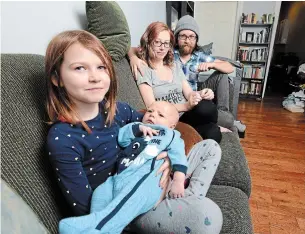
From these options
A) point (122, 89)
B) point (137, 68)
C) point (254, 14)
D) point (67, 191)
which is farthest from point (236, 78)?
point (254, 14)

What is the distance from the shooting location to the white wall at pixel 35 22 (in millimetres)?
909

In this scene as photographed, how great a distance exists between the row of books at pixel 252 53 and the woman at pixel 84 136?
451 cm

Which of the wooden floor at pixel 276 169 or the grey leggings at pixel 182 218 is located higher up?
the grey leggings at pixel 182 218

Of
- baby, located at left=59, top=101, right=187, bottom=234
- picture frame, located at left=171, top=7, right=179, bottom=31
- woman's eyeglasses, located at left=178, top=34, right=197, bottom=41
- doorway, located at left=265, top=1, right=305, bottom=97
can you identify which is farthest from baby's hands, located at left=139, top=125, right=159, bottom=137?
doorway, located at left=265, top=1, right=305, bottom=97

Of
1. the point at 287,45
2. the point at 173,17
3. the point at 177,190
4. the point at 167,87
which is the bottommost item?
the point at 287,45

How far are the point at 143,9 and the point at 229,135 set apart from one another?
1478 mm

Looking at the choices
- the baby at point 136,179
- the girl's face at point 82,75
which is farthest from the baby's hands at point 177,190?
the girl's face at point 82,75

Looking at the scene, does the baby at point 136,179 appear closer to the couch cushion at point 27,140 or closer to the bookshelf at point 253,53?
the couch cushion at point 27,140

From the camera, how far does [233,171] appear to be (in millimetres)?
1107

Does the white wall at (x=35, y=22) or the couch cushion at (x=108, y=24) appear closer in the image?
the white wall at (x=35, y=22)

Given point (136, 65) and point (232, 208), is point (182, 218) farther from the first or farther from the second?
point (136, 65)

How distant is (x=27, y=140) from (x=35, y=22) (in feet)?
2.10

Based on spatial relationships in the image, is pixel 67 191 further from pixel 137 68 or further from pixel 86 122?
pixel 137 68

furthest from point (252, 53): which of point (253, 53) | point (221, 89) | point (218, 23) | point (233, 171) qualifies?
point (233, 171)
